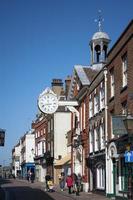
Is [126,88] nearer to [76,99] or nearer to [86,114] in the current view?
[86,114]

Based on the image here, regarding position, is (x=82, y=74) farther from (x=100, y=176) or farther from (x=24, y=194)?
(x=24, y=194)

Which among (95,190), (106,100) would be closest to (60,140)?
(95,190)

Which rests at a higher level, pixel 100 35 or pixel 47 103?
pixel 100 35

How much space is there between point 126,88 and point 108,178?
722 centimetres

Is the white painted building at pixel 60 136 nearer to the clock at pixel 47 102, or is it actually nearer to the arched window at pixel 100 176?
the clock at pixel 47 102

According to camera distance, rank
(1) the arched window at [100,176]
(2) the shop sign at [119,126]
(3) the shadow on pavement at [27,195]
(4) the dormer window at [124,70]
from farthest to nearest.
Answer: (1) the arched window at [100,176], (3) the shadow on pavement at [27,195], (4) the dormer window at [124,70], (2) the shop sign at [119,126]

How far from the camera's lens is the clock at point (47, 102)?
128ft

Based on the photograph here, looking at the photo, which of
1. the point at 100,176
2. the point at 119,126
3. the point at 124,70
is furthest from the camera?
the point at 100,176

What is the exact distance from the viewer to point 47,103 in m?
39.5

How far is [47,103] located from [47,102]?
0.08 m

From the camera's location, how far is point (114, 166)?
32.8m

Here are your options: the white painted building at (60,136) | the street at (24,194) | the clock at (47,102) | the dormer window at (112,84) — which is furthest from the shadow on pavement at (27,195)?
the white painted building at (60,136)

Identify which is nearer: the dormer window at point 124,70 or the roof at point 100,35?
the dormer window at point 124,70

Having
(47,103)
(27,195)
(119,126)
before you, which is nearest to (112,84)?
(47,103)
